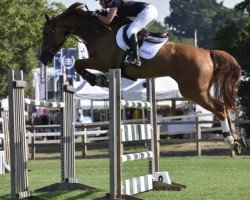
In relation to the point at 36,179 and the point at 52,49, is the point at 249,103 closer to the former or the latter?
the point at 36,179

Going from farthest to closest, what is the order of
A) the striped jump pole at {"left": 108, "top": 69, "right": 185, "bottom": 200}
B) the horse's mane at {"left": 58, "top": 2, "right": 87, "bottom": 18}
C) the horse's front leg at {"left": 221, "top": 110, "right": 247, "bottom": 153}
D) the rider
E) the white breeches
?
the horse's mane at {"left": 58, "top": 2, "right": 87, "bottom": 18}, the white breeches, the rider, the horse's front leg at {"left": 221, "top": 110, "right": 247, "bottom": 153}, the striped jump pole at {"left": 108, "top": 69, "right": 185, "bottom": 200}

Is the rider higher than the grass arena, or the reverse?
the rider

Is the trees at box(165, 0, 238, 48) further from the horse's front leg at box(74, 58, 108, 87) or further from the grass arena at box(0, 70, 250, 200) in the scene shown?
the horse's front leg at box(74, 58, 108, 87)

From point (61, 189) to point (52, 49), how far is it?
78.2 inches

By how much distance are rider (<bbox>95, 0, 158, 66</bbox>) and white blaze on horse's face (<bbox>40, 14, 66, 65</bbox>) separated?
2.16 feet

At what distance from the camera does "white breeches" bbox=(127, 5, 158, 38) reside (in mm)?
9461

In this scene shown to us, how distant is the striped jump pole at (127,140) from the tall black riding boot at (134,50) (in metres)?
0.53

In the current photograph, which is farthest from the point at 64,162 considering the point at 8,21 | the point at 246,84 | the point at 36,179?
the point at 8,21

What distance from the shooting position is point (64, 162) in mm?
9781

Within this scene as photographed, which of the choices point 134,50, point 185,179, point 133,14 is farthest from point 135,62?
point 185,179

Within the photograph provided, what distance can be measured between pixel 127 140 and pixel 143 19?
1.72 m

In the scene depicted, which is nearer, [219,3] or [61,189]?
[61,189]

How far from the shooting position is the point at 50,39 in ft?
33.1

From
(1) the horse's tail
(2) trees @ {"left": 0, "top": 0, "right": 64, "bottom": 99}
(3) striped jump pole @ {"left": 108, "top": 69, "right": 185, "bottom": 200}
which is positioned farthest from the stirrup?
(2) trees @ {"left": 0, "top": 0, "right": 64, "bottom": 99}
